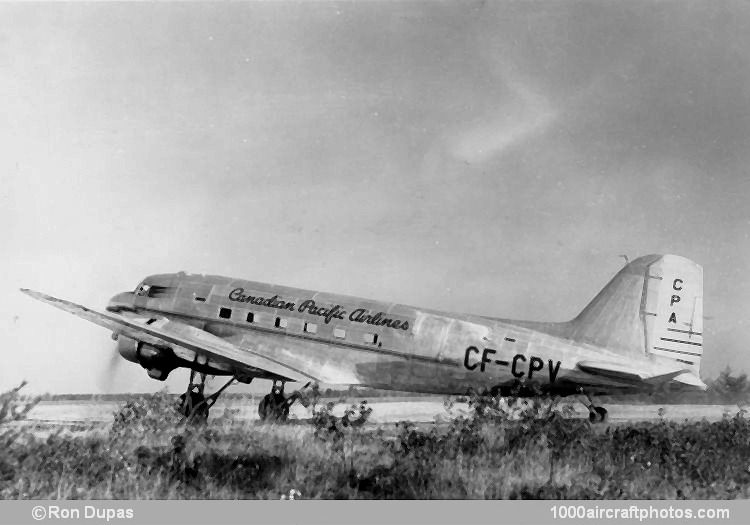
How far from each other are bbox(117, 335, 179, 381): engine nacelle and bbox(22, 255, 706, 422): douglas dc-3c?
0.03m

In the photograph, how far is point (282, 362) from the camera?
18.8m

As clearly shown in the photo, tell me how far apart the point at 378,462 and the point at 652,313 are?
31.7 ft

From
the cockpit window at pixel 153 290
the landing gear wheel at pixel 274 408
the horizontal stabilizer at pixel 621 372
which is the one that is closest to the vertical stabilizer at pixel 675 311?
the horizontal stabilizer at pixel 621 372

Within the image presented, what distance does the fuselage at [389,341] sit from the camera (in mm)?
16969

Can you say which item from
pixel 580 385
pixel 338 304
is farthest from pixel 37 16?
pixel 580 385

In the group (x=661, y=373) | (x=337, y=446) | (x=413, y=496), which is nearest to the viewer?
(x=413, y=496)

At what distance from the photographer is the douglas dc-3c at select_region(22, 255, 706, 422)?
1680 centimetres

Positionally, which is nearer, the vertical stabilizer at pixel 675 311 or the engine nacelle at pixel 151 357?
the vertical stabilizer at pixel 675 311

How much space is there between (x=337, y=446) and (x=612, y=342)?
9344mm

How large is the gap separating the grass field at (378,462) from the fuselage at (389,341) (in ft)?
13.8

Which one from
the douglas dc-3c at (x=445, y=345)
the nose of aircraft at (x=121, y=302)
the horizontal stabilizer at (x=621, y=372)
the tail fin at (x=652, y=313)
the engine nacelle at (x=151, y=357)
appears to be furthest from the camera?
the nose of aircraft at (x=121, y=302)

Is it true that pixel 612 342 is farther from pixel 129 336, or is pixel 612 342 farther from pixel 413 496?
pixel 129 336

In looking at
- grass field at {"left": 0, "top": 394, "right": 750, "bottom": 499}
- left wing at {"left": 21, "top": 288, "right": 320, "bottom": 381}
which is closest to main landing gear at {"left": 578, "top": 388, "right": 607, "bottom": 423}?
grass field at {"left": 0, "top": 394, "right": 750, "bottom": 499}

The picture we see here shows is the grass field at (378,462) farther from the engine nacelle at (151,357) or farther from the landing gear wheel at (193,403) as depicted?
the engine nacelle at (151,357)
